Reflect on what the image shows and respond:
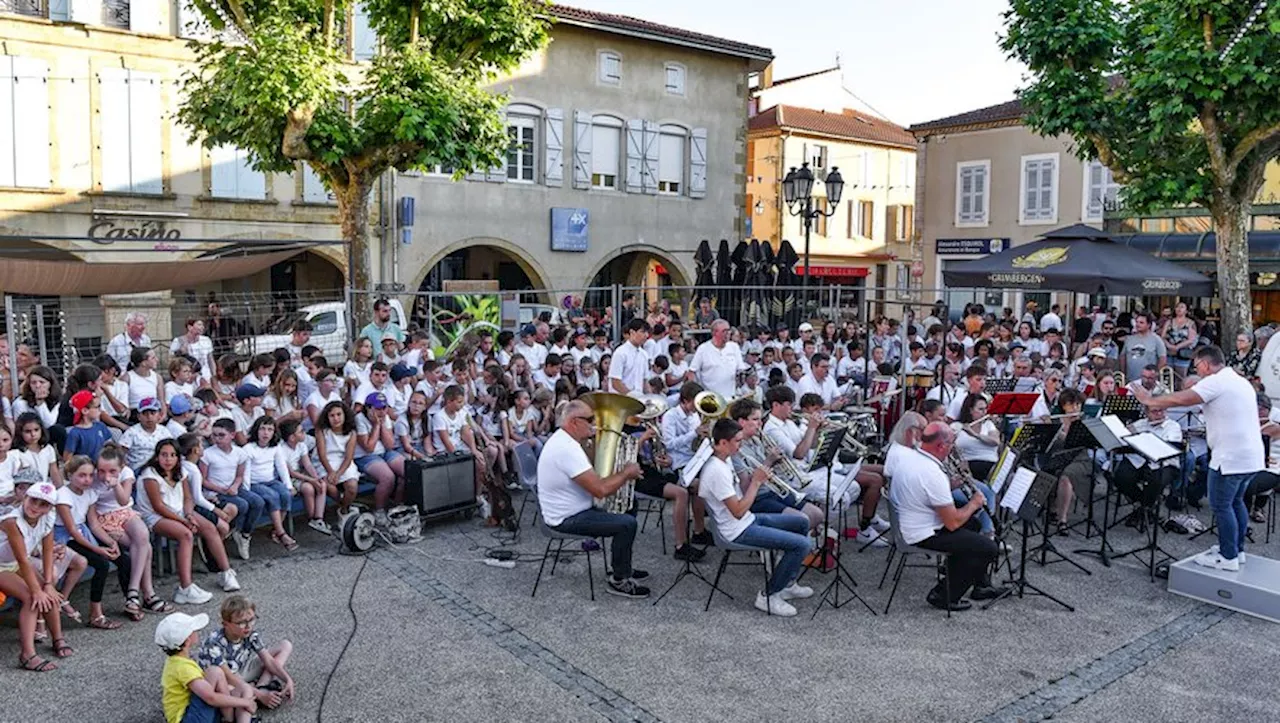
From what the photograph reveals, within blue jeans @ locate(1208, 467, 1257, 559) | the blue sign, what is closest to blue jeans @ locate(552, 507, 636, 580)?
blue jeans @ locate(1208, 467, 1257, 559)

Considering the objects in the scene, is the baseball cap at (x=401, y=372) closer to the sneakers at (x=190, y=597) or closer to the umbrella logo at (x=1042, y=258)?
the sneakers at (x=190, y=597)

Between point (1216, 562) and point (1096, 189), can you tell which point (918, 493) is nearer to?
point (1216, 562)

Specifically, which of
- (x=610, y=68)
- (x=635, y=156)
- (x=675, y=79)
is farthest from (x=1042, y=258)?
(x=675, y=79)

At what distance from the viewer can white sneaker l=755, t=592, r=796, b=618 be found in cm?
740

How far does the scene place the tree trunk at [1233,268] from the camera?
1596cm

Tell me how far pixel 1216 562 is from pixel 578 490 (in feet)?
16.9

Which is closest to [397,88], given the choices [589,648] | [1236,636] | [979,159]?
[589,648]

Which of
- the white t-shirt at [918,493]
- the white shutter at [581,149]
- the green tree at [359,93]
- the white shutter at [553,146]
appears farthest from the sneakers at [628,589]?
the white shutter at [581,149]

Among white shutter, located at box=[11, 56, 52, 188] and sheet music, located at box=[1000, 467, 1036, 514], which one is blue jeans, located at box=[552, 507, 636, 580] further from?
white shutter, located at box=[11, 56, 52, 188]

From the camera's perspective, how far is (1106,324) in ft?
55.4

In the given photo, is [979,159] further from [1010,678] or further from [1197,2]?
[1010,678]

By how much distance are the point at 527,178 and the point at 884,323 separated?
13.3 meters

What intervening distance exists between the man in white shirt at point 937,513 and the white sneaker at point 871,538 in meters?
1.50

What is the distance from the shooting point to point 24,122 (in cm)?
1966
